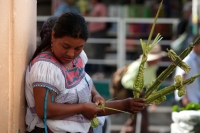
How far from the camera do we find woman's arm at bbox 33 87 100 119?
3.31 meters


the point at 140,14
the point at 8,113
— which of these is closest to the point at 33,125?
the point at 8,113

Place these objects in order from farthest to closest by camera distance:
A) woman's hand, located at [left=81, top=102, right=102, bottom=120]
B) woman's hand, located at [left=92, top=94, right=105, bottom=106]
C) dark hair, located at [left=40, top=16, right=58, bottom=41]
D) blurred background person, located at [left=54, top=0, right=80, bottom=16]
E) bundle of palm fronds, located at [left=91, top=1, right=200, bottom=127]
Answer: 1. blurred background person, located at [left=54, top=0, right=80, bottom=16]
2. dark hair, located at [left=40, top=16, right=58, bottom=41]
3. woman's hand, located at [left=92, top=94, right=105, bottom=106]
4. bundle of palm fronds, located at [left=91, top=1, right=200, bottom=127]
5. woman's hand, located at [left=81, top=102, right=102, bottom=120]

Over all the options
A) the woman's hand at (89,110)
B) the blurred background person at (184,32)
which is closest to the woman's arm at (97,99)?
the woman's hand at (89,110)

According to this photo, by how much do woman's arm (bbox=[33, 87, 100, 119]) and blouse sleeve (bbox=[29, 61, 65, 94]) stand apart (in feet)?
0.14

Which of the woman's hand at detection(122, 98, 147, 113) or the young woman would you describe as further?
the woman's hand at detection(122, 98, 147, 113)

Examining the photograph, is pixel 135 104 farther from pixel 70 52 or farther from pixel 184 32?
pixel 184 32

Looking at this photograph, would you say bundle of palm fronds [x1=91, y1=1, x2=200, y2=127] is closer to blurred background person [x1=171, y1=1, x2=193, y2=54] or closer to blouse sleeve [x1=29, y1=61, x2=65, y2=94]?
blouse sleeve [x1=29, y1=61, x2=65, y2=94]

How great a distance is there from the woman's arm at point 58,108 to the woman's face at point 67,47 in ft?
0.84

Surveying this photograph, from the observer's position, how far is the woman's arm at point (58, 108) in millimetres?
3311

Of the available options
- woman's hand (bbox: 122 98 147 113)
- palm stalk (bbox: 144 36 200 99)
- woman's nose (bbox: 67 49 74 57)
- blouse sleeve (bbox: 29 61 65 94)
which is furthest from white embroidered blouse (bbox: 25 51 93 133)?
palm stalk (bbox: 144 36 200 99)

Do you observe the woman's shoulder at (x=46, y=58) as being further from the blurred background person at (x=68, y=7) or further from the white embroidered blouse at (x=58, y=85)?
the blurred background person at (x=68, y=7)

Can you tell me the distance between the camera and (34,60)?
347cm

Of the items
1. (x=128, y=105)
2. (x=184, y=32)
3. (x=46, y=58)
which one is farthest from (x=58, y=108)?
(x=184, y=32)

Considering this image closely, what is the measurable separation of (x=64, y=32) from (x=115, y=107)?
0.66m
